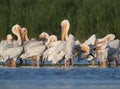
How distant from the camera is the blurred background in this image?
2978cm

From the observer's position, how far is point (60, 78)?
1697 cm

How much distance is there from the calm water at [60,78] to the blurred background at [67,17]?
32.0 ft

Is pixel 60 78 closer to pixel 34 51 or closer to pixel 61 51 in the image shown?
pixel 61 51

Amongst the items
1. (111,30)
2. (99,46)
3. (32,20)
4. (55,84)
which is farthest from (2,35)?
(55,84)

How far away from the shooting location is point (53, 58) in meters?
20.3

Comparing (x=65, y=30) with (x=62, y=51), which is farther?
(x=65, y=30)

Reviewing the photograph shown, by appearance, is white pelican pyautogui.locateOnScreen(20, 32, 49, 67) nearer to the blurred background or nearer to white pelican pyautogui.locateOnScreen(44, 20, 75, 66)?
white pelican pyautogui.locateOnScreen(44, 20, 75, 66)

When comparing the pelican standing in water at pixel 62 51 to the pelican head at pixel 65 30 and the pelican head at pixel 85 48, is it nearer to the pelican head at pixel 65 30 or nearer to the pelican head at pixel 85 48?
the pelican head at pixel 85 48

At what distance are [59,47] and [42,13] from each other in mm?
11312

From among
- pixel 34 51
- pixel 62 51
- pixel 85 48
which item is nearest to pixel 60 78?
pixel 62 51

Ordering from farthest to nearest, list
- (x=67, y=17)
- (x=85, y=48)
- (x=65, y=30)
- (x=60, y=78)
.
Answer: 1. (x=67, y=17)
2. (x=65, y=30)
3. (x=85, y=48)
4. (x=60, y=78)

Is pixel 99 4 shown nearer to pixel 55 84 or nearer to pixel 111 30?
pixel 111 30

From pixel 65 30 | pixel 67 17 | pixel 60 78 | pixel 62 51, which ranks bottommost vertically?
pixel 60 78

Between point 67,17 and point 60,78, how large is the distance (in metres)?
14.3
